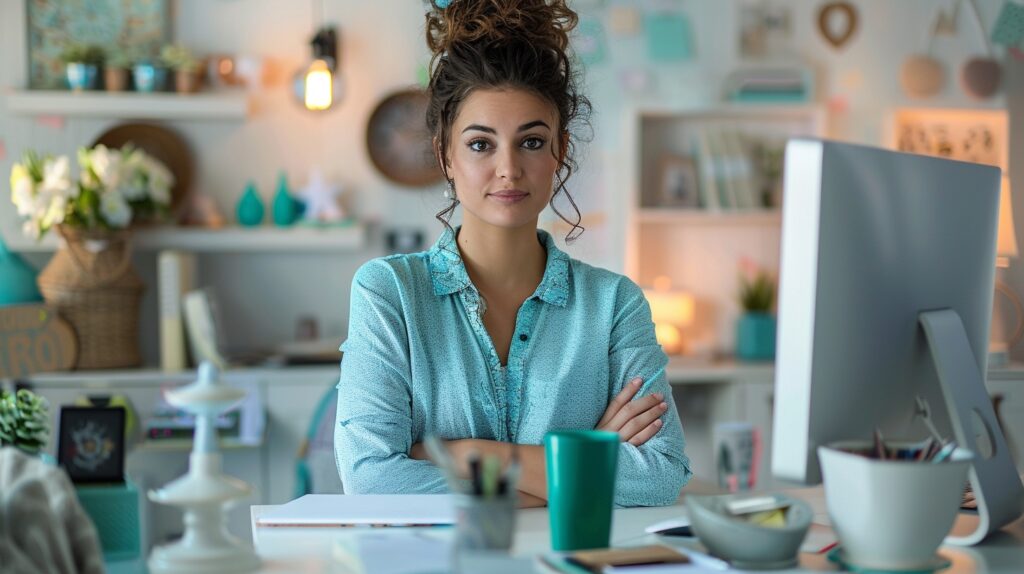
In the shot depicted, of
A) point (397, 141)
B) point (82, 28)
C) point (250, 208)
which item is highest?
point (82, 28)

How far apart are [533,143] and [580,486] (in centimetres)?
80

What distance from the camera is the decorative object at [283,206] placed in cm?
398

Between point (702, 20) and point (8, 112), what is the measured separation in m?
2.53

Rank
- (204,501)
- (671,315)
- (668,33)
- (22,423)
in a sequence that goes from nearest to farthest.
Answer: (204,501)
(22,423)
(671,315)
(668,33)

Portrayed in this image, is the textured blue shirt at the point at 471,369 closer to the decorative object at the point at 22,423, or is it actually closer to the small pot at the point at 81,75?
the decorative object at the point at 22,423

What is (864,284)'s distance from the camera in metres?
1.19

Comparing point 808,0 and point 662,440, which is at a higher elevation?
point 808,0

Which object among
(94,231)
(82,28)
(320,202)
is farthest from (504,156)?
(82,28)

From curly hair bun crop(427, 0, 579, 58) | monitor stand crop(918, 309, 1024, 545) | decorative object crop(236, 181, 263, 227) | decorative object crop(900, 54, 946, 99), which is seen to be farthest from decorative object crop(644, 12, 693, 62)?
monitor stand crop(918, 309, 1024, 545)

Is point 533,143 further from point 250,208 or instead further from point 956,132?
point 956,132

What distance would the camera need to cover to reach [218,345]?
12.3ft

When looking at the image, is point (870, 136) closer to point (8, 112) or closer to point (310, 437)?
point (310, 437)

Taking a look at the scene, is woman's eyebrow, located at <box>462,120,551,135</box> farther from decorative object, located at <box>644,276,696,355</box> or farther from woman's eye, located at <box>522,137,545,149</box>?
decorative object, located at <box>644,276,696,355</box>

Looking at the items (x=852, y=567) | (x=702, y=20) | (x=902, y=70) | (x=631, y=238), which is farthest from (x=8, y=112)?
(x=852, y=567)
